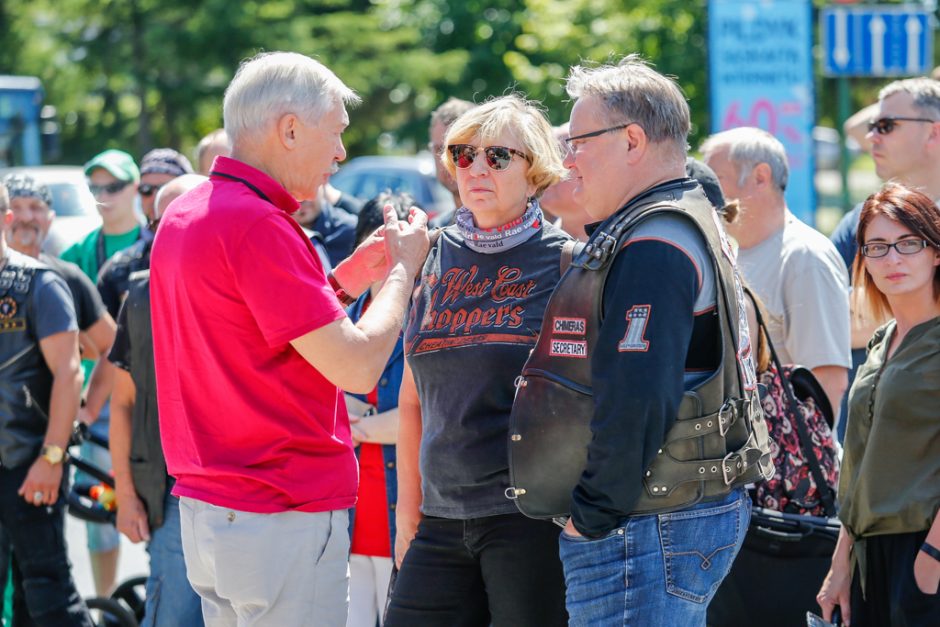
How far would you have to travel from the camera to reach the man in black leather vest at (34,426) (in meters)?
4.71

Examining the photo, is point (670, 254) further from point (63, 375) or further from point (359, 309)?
point (63, 375)

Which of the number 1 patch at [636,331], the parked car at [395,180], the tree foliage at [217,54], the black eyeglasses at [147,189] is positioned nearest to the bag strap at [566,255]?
the number 1 patch at [636,331]

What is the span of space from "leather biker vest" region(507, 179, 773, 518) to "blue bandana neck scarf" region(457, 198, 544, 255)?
62 centimetres

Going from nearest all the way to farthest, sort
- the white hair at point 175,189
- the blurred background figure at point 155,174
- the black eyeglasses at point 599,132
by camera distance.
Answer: the black eyeglasses at point 599,132 < the white hair at point 175,189 < the blurred background figure at point 155,174

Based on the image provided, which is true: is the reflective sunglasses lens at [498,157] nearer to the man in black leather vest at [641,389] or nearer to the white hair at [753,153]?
the man in black leather vest at [641,389]

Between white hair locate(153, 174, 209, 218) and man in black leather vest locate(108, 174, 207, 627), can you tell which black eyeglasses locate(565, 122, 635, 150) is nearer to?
man in black leather vest locate(108, 174, 207, 627)

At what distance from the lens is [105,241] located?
6520 mm

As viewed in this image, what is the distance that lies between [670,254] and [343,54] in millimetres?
26484

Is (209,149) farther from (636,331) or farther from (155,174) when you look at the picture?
(636,331)

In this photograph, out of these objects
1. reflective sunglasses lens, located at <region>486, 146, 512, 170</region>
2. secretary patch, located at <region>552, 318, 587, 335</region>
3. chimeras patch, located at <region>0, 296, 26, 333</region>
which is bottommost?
chimeras patch, located at <region>0, 296, 26, 333</region>

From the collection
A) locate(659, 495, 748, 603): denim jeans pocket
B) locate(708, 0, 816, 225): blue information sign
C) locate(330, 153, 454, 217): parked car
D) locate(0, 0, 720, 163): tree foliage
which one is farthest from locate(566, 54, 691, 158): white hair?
locate(0, 0, 720, 163): tree foliage

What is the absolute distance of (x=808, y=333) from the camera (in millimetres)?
4281

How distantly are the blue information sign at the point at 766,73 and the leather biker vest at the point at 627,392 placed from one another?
790 cm

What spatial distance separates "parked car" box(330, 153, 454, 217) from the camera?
19.0 m
